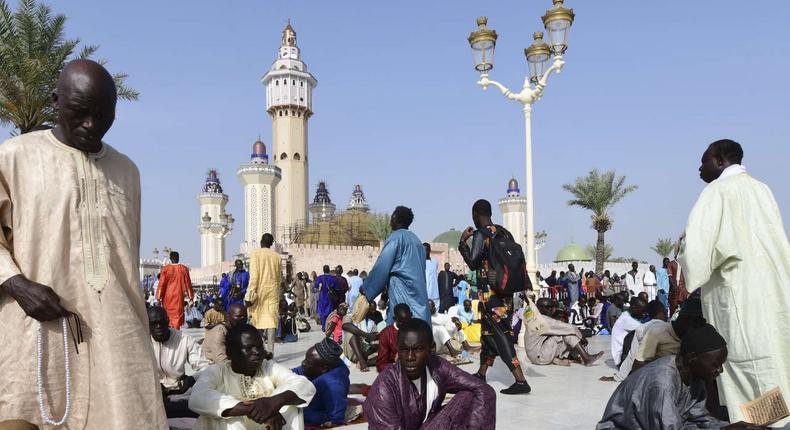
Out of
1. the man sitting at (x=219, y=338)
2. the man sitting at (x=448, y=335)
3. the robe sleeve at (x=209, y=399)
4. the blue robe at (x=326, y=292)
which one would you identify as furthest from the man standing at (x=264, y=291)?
the blue robe at (x=326, y=292)

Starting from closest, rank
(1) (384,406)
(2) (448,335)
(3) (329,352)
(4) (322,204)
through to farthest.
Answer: (1) (384,406) < (3) (329,352) < (2) (448,335) < (4) (322,204)

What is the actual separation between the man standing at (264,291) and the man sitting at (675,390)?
5333 millimetres

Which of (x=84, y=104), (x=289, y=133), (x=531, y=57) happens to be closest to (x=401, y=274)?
(x=84, y=104)

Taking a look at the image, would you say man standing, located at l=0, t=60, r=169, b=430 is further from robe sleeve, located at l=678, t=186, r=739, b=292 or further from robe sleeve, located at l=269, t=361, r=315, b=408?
robe sleeve, located at l=678, t=186, r=739, b=292

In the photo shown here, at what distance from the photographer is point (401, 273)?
4.89 meters

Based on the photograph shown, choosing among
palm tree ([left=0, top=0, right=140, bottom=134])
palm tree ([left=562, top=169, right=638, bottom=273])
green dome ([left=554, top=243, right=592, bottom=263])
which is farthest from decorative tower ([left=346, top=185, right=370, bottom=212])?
palm tree ([left=0, top=0, right=140, bottom=134])

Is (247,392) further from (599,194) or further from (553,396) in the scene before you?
(599,194)

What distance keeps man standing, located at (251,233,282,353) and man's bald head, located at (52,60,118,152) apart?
220 inches

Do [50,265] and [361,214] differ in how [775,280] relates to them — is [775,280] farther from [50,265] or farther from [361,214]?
[361,214]

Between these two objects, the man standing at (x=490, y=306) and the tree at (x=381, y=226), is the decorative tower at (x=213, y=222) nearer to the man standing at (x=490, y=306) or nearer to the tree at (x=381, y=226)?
the tree at (x=381, y=226)

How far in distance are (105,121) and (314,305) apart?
14.7m

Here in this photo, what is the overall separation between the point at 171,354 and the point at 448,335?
3779 millimetres

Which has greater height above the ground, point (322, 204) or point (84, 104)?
point (322, 204)

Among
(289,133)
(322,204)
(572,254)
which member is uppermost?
(289,133)
